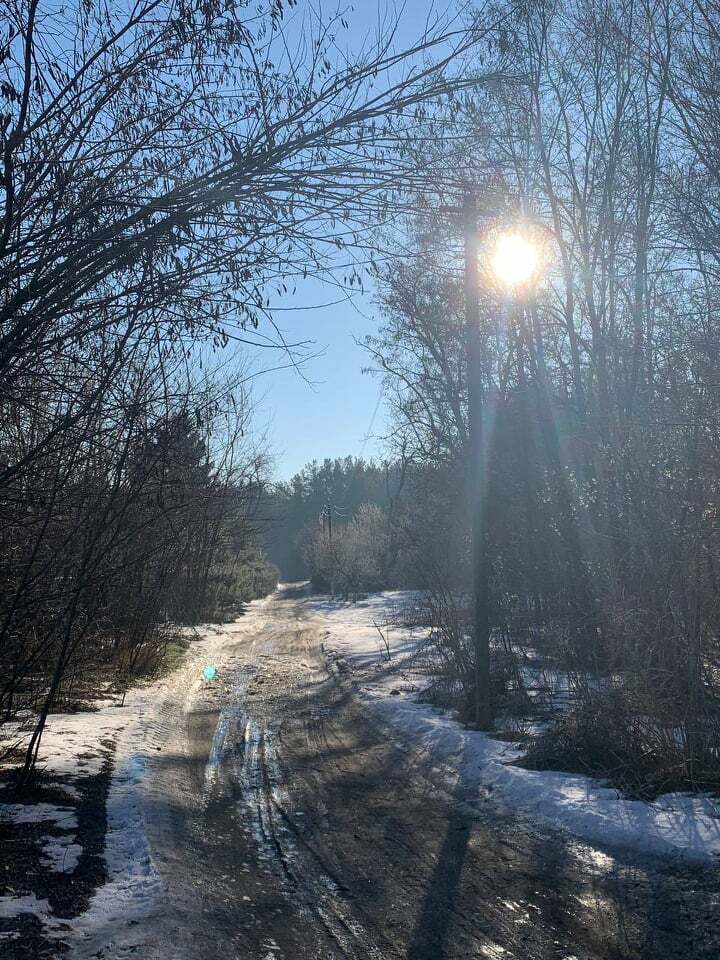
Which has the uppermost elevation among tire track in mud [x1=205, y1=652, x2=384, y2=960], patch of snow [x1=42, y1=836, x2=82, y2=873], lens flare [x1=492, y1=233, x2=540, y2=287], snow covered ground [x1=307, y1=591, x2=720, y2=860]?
lens flare [x1=492, y1=233, x2=540, y2=287]

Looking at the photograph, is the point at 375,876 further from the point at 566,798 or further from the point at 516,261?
the point at 516,261

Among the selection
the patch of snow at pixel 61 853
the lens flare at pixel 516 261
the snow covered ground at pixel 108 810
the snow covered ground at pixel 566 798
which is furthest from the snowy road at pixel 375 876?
the lens flare at pixel 516 261

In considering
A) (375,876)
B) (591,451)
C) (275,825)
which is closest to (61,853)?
(275,825)

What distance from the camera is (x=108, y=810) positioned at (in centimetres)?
623

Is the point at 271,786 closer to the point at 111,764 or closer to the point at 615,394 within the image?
the point at 111,764

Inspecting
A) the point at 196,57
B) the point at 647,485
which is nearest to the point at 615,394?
the point at 647,485

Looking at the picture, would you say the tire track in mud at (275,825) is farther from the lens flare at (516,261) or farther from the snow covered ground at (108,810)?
the lens flare at (516,261)

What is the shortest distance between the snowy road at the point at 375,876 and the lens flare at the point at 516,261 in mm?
9930

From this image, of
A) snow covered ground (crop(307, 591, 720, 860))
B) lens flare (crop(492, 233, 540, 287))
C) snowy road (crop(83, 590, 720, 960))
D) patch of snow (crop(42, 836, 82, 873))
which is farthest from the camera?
lens flare (crop(492, 233, 540, 287))

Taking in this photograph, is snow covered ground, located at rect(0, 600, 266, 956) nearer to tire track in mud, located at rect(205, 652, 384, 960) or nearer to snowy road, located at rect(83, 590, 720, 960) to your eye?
snowy road, located at rect(83, 590, 720, 960)

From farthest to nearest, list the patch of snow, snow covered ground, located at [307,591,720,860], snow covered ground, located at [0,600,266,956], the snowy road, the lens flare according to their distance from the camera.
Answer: the lens flare → snow covered ground, located at [307,591,720,860] → the patch of snow → snow covered ground, located at [0,600,266,956] → the snowy road

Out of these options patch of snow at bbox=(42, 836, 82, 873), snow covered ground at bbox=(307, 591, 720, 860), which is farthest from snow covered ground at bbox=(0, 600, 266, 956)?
snow covered ground at bbox=(307, 591, 720, 860)

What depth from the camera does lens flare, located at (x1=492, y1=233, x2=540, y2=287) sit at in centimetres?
1501

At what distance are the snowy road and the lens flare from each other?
32.6ft
